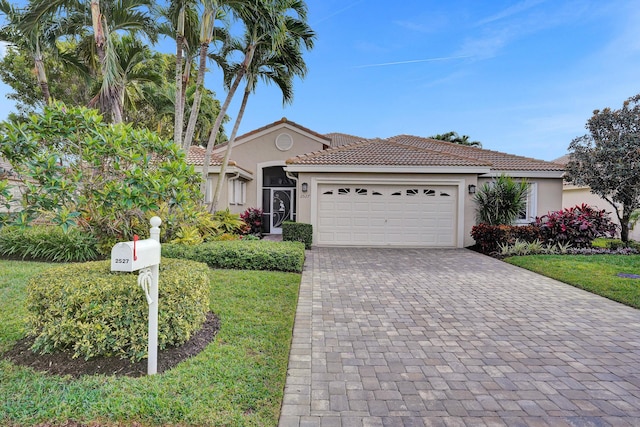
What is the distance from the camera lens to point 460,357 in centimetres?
378

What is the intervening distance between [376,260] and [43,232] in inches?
370

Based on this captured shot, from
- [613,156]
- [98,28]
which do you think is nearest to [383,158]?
[613,156]

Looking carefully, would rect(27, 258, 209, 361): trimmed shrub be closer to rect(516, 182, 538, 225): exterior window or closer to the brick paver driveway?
the brick paver driveway

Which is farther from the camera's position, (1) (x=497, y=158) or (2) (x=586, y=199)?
(2) (x=586, y=199)

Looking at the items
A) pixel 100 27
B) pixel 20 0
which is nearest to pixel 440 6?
pixel 100 27

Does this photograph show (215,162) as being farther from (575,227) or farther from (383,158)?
(575,227)

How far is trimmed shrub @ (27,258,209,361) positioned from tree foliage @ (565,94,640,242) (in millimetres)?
15415

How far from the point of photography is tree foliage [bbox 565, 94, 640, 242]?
1202cm

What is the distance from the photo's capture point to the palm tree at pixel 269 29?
33.1ft

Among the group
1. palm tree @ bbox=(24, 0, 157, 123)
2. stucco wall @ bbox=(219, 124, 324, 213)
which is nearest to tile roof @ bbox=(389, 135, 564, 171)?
stucco wall @ bbox=(219, 124, 324, 213)

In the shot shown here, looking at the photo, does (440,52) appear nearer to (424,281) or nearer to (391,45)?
(391,45)

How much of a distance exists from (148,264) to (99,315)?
895 millimetres

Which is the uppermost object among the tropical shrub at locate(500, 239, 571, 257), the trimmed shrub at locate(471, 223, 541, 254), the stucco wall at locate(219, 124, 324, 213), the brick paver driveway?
the stucco wall at locate(219, 124, 324, 213)

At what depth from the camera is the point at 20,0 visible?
10.3 m
